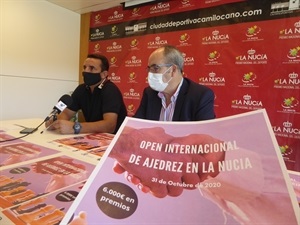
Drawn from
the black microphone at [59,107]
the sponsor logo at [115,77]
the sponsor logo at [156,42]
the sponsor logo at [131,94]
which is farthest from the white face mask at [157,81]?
the sponsor logo at [115,77]

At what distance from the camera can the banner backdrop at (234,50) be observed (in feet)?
5.95

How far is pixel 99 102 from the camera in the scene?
5.87 ft

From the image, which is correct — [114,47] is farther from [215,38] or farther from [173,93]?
[173,93]

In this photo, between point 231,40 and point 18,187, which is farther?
point 231,40

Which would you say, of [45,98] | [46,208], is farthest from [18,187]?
[45,98]

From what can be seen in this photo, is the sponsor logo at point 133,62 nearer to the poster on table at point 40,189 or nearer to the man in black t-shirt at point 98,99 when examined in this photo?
the man in black t-shirt at point 98,99

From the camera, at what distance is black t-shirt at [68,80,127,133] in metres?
1.67

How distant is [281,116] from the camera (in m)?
1.86

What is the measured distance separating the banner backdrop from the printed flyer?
5.77ft

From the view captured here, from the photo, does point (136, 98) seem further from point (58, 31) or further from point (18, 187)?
point (18, 187)

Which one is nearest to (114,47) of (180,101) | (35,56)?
(35,56)

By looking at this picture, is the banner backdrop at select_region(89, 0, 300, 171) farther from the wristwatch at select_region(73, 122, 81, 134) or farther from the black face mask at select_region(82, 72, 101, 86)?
the wristwatch at select_region(73, 122, 81, 134)

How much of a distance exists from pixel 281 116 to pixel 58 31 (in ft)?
9.35

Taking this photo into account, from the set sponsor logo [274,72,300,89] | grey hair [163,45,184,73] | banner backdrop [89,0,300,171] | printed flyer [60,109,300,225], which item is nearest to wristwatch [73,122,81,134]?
grey hair [163,45,184,73]
